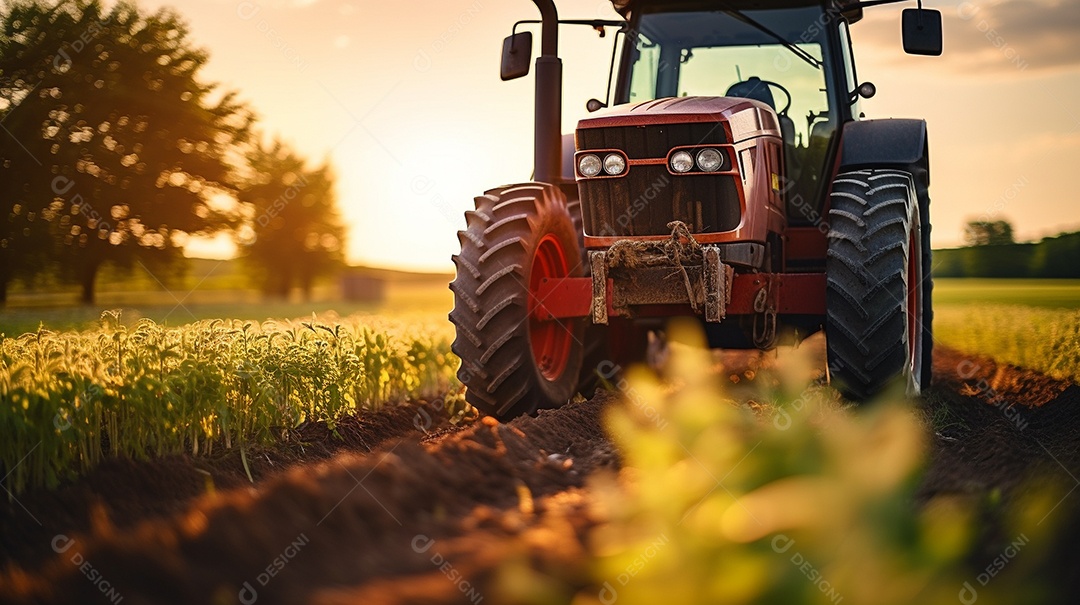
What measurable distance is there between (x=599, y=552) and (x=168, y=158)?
27.3 m

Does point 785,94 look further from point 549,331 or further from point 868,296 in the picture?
point 549,331

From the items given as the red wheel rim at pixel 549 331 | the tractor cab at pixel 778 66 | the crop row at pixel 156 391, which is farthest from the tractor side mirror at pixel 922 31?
the crop row at pixel 156 391

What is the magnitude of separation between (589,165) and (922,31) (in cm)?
216

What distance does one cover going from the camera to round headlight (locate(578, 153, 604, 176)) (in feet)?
20.0

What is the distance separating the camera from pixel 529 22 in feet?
21.5

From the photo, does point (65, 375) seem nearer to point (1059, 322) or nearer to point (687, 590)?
point (687, 590)

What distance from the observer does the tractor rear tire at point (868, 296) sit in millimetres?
5496

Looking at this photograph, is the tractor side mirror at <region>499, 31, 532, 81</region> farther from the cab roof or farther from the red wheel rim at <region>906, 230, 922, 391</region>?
the red wheel rim at <region>906, 230, 922, 391</region>

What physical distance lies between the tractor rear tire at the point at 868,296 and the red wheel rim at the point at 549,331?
5.91ft

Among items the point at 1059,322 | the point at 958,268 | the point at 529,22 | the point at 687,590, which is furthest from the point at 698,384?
the point at 958,268

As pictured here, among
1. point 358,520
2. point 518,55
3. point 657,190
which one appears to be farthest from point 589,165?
point 358,520

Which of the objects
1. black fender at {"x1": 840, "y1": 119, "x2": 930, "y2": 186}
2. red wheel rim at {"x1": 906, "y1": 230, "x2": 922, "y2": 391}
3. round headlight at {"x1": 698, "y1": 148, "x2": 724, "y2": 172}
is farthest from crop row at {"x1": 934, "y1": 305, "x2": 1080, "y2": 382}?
round headlight at {"x1": 698, "y1": 148, "x2": 724, "y2": 172}

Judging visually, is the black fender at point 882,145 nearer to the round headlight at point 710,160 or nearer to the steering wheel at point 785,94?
the steering wheel at point 785,94

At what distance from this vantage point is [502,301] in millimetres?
5922
